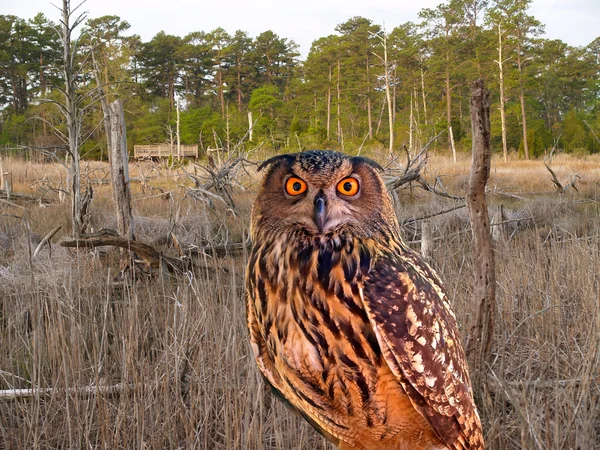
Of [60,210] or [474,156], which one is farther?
[60,210]

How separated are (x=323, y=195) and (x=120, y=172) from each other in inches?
143

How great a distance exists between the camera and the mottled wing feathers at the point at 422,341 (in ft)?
3.82

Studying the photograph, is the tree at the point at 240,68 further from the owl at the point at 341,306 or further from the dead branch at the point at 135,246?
the owl at the point at 341,306

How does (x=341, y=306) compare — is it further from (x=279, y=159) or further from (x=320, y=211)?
(x=279, y=159)

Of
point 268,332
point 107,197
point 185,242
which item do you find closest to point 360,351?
point 268,332

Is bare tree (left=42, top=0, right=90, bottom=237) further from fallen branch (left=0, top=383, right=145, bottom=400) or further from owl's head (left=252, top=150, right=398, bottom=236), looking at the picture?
owl's head (left=252, top=150, right=398, bottom=236)

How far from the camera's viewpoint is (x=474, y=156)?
6.23 ft

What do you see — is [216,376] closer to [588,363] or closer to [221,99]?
[588,363]

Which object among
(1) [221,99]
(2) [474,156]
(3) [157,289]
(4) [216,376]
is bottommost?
(4) [216,376]

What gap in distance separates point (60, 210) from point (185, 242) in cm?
397

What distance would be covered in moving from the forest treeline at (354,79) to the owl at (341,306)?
28695mm

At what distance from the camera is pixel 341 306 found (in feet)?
3.81

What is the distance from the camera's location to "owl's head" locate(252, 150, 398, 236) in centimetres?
111

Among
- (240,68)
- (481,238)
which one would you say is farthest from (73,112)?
(240,68)
